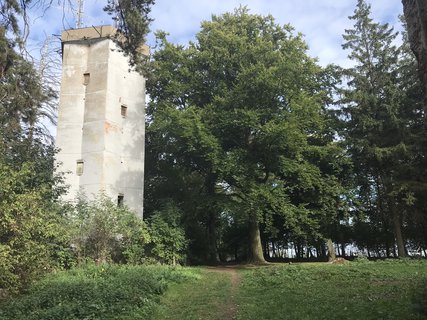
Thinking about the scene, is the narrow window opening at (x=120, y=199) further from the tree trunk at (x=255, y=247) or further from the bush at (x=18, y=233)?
the bush at (x=18, y=233)

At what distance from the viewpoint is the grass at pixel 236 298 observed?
10.3 meters

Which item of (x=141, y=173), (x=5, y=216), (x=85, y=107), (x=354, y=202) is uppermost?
(x=85, y=107)

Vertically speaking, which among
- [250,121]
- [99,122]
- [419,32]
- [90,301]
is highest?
[99,122]

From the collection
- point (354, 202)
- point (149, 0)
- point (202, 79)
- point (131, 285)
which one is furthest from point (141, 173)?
point (149, 0)

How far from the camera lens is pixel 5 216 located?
557 inches

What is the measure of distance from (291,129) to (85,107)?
1388 cm

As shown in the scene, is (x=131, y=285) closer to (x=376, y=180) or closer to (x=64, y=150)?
(x=64, y=150)

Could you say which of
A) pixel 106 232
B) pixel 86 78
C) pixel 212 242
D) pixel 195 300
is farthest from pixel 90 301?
pixel 212 242

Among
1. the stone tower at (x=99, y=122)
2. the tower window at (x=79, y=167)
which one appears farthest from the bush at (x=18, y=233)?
the tower window at (x=79, y=167)

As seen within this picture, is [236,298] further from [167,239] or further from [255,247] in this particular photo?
[255,247]

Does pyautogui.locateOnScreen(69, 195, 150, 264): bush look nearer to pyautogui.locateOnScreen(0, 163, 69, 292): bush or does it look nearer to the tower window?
the tower window

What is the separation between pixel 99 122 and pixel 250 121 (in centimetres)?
995

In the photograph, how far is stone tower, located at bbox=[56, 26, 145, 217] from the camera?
28.5 meters

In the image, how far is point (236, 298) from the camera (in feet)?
45.2
